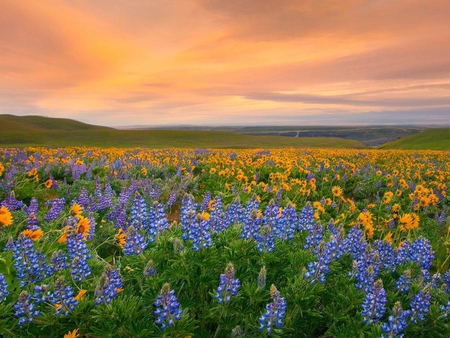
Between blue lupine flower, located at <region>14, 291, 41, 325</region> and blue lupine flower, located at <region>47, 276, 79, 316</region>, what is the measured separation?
13 cm

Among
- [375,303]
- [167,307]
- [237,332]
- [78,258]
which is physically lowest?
[237,332]

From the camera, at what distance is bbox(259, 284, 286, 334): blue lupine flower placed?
218cm

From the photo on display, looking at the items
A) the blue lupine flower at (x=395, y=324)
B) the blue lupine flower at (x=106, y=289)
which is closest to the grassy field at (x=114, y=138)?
the blue lupine flower at (x=106, y=289)

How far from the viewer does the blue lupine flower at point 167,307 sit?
2.09 meters

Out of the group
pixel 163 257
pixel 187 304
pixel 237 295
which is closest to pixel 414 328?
pixel 237 295

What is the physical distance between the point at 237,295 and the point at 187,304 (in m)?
0.44

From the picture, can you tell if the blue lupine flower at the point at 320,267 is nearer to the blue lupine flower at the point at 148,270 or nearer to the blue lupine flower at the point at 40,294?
the blue lupine flower at the point at 148,270

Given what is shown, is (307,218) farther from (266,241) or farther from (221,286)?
(221,286)

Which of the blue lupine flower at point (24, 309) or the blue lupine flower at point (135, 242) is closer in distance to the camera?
the blue lupine flower at point (24, 309)

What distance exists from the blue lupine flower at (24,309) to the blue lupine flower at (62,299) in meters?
0.13

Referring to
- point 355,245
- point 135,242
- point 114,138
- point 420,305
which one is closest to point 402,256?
point 355,245

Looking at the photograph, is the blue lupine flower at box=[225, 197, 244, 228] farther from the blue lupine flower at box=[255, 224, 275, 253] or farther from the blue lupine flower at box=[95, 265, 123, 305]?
the blue lupine flower at box=[95, 265, 123, 305]

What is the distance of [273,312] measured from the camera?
2.19 metres

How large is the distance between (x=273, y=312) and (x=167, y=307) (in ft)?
2.19
